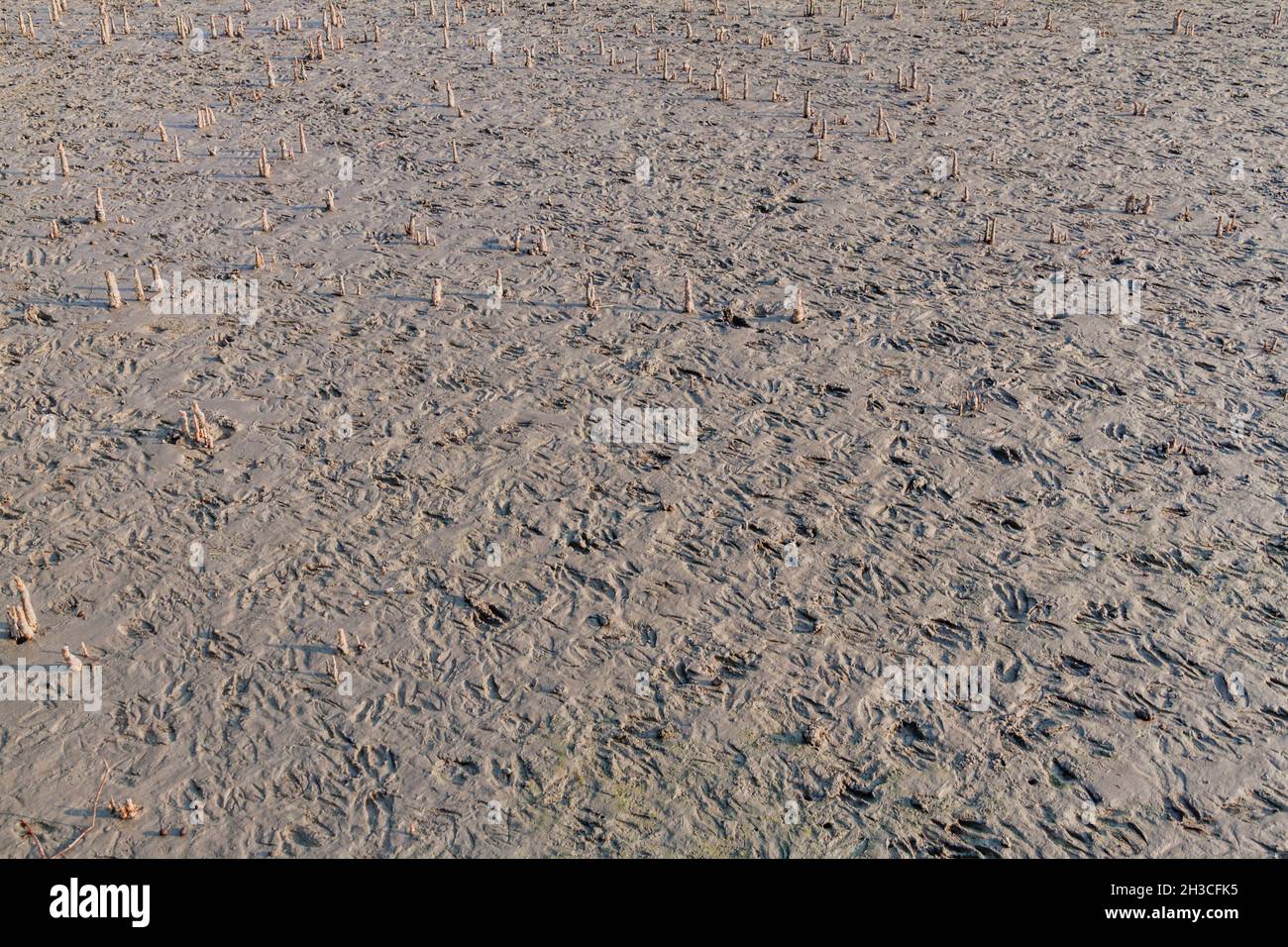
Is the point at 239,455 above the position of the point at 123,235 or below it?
below

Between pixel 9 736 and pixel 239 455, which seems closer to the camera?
pixel 9 736

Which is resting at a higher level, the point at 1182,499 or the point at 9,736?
the point at 1182,499

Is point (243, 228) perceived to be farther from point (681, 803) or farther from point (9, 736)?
point (681, 803)

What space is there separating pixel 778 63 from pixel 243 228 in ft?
34.1

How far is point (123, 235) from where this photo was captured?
47.5 feet

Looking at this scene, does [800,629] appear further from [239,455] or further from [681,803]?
[239,455]

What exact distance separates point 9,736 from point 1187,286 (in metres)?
12.7

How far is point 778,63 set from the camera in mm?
20891
